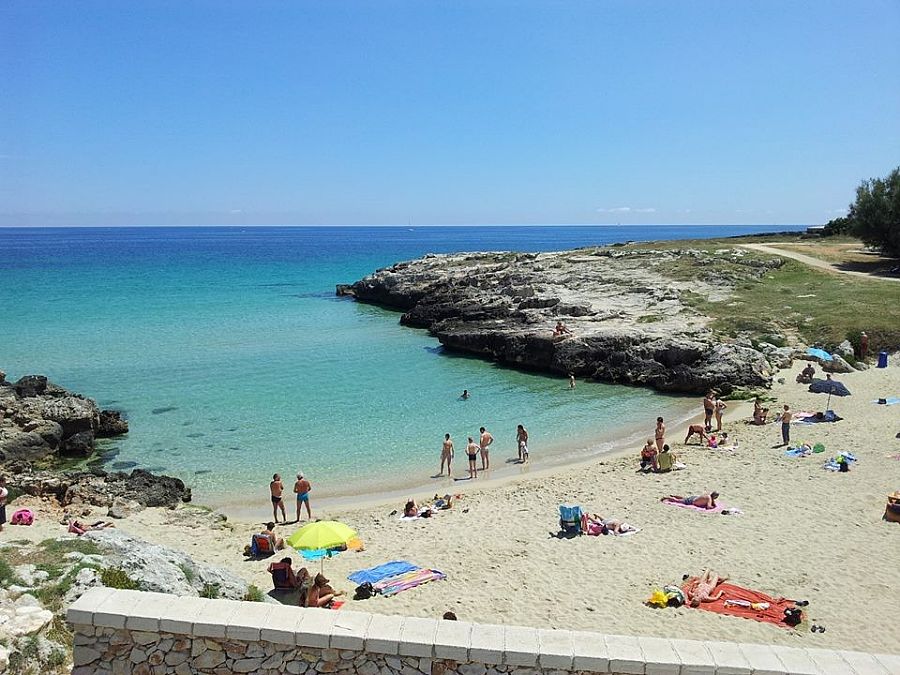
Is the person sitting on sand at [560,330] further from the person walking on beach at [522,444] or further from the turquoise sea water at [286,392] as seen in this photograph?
the person walking on beach at [522,444]

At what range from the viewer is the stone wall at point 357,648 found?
736cm

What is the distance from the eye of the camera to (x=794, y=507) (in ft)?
54.9

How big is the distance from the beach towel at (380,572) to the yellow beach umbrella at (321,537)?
0.76 m

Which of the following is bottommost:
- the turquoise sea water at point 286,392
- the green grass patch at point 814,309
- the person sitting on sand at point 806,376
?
the turquoise sea water at point 286,392

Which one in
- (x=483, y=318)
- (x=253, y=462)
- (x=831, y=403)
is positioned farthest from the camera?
(x=483, y=318)

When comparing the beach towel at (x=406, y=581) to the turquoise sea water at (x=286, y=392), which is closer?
the beach towel at (x=406, y=581)

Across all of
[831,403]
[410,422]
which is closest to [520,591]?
[410,422]

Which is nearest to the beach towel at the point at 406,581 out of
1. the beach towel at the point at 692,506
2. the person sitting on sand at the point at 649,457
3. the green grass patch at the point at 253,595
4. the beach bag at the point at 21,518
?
the green grass patch at the point at 253,595

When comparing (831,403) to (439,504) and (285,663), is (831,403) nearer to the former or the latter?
(439,504)

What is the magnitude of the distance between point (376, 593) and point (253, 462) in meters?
10.9

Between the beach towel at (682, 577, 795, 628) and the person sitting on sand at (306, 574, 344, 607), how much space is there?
Result: 6.60 meters

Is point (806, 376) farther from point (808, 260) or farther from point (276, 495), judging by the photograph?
point (808, 260)

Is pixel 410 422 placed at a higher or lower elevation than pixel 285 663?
lower

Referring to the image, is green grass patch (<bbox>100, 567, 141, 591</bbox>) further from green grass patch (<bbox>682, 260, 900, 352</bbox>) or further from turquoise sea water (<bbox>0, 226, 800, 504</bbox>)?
green grass patch (<bbox>682, 260, 900, 352</bbox>)
